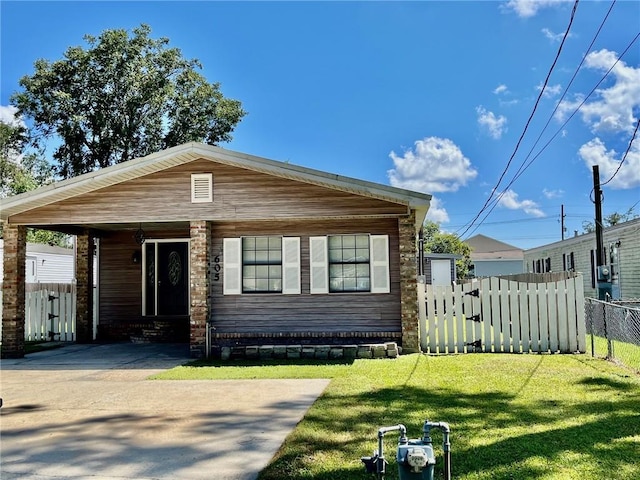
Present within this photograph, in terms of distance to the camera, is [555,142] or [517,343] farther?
[555,142]

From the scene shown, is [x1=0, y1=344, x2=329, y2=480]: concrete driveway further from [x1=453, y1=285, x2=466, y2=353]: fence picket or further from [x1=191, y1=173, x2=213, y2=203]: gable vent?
Result: [x1=453, y1=285, x2=466, y2=353]: fence picket

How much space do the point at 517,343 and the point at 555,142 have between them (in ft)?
34.4

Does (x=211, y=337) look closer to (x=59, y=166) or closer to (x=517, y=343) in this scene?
(x=517, y=343)

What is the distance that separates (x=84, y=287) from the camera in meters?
13.5

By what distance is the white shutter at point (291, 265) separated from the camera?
10945mm

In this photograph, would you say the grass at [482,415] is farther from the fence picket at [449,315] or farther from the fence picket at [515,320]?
the fence picket at [449,315]

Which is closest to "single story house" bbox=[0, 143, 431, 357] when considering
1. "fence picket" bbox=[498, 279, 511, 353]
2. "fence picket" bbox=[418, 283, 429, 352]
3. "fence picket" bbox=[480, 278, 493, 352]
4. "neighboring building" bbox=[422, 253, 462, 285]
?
"fence picket" bbox=[418, 283, 429, 352]

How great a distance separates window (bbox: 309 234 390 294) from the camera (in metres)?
10.8

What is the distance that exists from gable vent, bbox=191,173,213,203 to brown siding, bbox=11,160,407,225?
0.08m

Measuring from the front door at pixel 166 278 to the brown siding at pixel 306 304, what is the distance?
320cm

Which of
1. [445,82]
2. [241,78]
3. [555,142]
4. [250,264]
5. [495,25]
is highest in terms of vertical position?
[241,78]

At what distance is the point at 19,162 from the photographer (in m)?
34.5

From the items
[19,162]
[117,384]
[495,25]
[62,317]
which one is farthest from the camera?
[19,162]

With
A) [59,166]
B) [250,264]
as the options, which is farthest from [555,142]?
[59,166]
